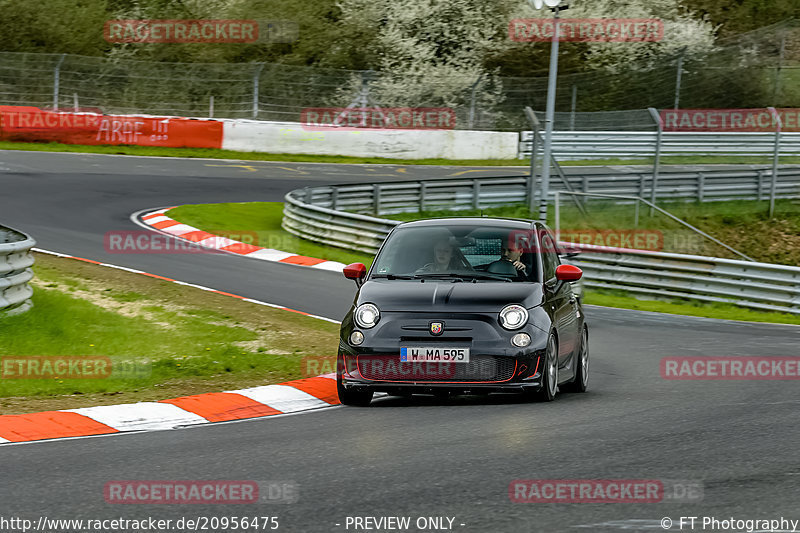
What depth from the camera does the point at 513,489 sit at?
6113 mm

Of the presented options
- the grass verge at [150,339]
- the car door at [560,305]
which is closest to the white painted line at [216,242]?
the grass verge at [150,339]

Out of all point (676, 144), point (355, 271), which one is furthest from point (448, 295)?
point (676, 144)

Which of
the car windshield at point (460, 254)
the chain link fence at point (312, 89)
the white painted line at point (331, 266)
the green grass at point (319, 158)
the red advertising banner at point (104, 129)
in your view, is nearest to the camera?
the car windshield at point (460, 254)

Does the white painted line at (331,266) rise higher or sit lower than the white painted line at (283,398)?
lower

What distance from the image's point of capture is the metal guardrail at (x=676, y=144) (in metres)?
30.9

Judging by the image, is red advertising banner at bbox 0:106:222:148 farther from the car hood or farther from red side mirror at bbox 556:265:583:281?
red side mirror at bbox 556:265:583:281

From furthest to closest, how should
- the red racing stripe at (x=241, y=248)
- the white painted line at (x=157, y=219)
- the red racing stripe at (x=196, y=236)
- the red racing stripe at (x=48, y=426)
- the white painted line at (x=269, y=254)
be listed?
the white painted line at (x=157, y=219) < the red racing stripe at (x=196, y=236) < the red racing stripe at (x=241, y=248) < the white painted line at (x=269, y=254) < the red racing stripe at (x=48, y=426)

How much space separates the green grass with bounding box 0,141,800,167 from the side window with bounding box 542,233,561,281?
1916 cm

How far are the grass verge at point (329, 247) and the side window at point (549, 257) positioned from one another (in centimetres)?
781

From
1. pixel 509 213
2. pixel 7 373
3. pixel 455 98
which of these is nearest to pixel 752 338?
pixel 7 373

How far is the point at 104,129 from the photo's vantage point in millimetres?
35625

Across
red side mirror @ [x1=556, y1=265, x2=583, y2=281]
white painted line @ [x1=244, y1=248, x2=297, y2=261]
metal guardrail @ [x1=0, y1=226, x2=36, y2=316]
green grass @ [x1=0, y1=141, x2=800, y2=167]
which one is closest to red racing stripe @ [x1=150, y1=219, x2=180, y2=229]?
white painted line @ [x1=244, y1=248, x2=297, y2=261]

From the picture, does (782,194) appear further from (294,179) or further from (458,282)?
(458,282)

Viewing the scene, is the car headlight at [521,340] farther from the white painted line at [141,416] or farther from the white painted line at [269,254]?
the white painted line at [269,254]
